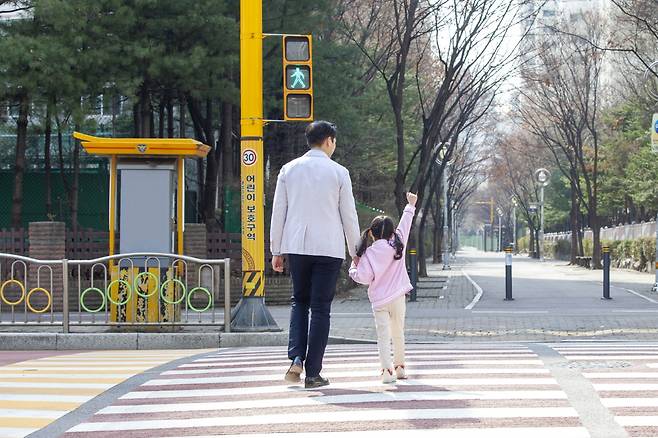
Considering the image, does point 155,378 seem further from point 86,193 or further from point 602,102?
point 602,102

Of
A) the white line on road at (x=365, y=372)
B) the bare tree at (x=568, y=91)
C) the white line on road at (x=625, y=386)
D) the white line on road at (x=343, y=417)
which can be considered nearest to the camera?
the white line on road at (x=343, y=417)

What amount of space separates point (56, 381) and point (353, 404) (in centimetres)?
319

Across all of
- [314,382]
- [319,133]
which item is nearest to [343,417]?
[314,382]

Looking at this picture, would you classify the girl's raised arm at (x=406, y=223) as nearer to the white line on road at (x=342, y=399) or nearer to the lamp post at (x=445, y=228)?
the white line on road at (x=342, y=399)

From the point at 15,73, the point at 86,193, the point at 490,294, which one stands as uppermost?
the point at 15,73

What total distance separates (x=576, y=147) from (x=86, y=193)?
24923 mm

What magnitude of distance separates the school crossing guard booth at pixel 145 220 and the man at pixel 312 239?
572 centimetres

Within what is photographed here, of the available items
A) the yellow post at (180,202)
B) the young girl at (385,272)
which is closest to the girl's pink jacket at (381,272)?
the young girl at (385,272)

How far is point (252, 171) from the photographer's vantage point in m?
13.9

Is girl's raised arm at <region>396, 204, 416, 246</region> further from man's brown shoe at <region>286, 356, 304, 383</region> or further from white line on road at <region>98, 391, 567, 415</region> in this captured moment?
white line on road at <region>98, 391, 567, 415</region>

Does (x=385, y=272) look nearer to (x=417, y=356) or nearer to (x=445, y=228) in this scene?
(x=417, y=356)

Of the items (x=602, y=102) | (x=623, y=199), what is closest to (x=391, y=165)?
(x=602, y=102)

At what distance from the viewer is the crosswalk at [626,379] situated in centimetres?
664

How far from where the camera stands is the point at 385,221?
28.8 feet
